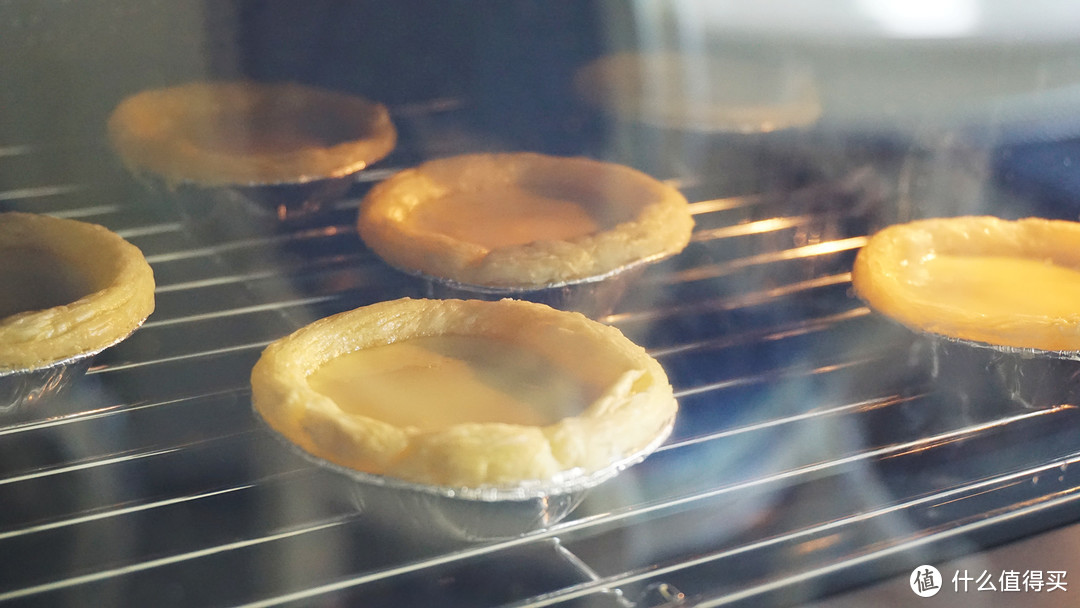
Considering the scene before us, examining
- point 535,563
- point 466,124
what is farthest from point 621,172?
point 535,563

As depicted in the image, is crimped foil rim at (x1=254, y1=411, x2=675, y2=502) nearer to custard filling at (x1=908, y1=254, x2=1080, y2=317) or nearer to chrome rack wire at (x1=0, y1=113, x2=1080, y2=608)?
chrome rack wire at (x1=0, y1=113, x2=1080, y2=608)

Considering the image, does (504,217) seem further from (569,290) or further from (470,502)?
(470,502)

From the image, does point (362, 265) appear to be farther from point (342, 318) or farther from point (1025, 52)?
point (1025, 52)

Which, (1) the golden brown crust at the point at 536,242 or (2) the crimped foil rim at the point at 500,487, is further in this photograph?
(1) the golden brown crust at the point at 536,242

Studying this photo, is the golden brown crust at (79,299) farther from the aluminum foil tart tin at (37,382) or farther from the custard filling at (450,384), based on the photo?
the custard filling at (450,384)

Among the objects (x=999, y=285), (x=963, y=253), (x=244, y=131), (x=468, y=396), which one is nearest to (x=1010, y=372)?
(x=999, y=285)

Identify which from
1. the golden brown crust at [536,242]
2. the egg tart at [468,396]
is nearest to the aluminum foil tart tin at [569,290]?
Answer: the golden brown crust at [536,242]

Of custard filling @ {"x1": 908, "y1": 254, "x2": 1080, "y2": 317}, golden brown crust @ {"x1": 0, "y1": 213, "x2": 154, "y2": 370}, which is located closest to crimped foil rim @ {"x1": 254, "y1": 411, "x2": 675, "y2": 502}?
golden brown crust @ {"x1": 0, "y1": 213, "x2": 154, "y2": 370}
